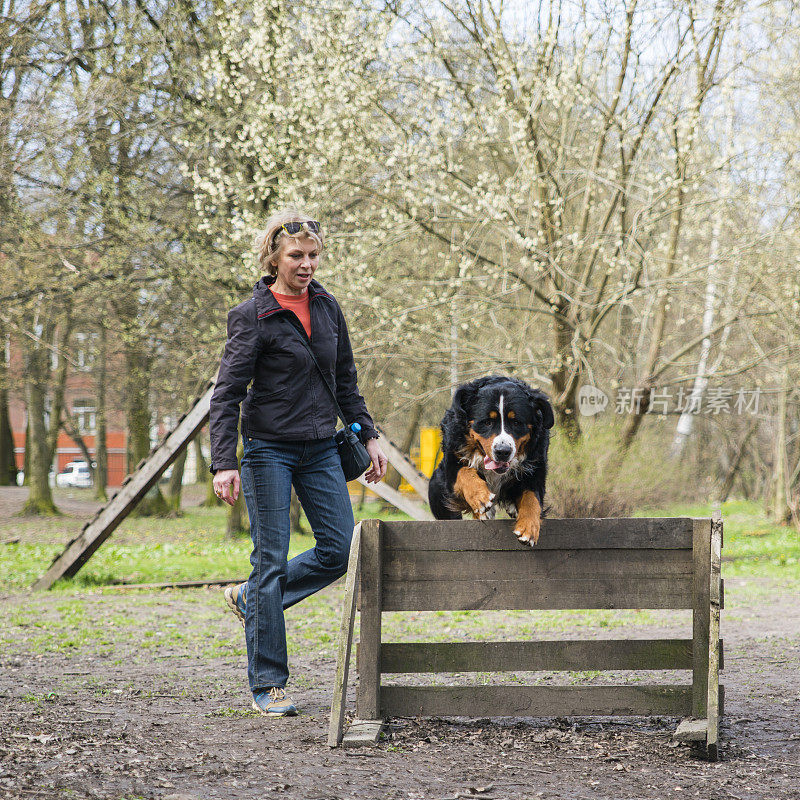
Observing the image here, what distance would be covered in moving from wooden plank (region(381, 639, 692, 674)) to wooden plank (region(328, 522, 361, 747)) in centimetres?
27

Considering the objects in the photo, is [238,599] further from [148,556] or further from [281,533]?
[148,556]

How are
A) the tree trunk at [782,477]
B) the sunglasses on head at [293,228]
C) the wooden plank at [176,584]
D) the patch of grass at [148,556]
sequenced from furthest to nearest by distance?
the tree trunk at [782,477] → the patch of grass at [148,556] → the wooden plank at [176,584] → the sunglasses on head at [293,228]

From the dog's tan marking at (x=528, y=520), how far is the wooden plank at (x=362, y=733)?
2.99ft

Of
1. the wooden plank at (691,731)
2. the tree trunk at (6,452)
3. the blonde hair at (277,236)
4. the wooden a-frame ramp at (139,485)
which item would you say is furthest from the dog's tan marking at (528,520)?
the tree trunk at (6,452)

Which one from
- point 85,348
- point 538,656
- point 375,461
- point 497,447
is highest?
point 85,348

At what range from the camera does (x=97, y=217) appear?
48.1 feet

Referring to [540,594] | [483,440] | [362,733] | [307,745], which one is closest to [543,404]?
[483,440]

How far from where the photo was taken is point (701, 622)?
3.43 meters

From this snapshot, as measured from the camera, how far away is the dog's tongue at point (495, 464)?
364cm

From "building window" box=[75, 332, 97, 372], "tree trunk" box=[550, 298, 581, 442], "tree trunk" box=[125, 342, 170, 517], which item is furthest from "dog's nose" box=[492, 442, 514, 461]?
"building window" box=[75, 332, 97, 372]

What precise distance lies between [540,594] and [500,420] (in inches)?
28.6

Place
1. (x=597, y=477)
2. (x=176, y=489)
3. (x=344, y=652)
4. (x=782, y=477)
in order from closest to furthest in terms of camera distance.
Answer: (x=344, y=652) → (x=597, y=477) → (x=782, y=477) → (x=176, y=489)

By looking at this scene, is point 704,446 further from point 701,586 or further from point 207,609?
point 701,586

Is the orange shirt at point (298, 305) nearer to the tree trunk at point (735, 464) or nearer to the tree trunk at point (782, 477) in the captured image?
the tree trunk at point (782, 477)
